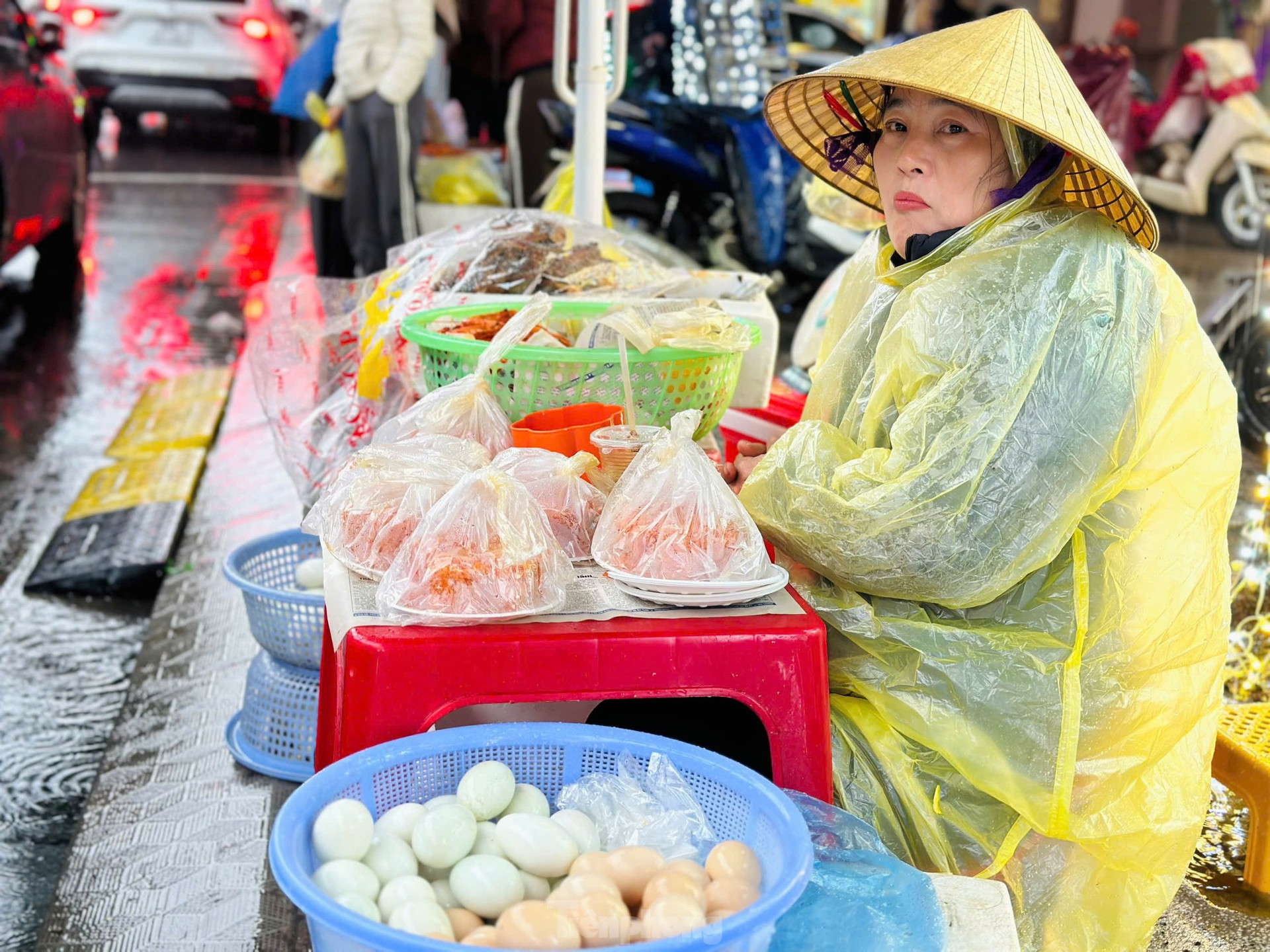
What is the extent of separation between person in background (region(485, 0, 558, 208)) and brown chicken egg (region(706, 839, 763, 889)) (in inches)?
225

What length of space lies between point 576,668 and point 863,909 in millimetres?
442

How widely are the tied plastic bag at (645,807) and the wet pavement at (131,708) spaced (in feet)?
2.55

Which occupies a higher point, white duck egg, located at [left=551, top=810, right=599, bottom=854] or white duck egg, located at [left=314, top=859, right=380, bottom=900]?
white duck egg, located at [left=314, top=859, right=380, bottom=900]

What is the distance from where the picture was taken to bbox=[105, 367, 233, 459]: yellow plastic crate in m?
4.88

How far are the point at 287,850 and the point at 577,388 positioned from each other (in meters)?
1.01

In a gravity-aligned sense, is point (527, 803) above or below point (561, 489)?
below

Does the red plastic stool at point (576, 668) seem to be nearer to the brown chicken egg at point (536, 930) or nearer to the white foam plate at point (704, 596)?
the white foam plate at point (704, 596)

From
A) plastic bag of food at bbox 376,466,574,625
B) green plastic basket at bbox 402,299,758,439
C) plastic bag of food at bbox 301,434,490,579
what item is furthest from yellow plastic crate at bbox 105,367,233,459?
plastic bag of food at bbox 376,466,574,625

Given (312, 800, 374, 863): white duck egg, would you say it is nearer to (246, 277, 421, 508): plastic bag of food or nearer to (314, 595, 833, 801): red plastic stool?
(314, 595, 833, 801): red plastic stool

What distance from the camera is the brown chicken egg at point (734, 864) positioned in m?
1.33

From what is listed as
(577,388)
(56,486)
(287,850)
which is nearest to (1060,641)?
(577,388)

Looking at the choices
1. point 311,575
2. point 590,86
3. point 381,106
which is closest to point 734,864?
point 311,575

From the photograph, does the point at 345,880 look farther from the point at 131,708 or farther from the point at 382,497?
the point at 131,708

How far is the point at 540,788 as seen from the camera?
1561mm
